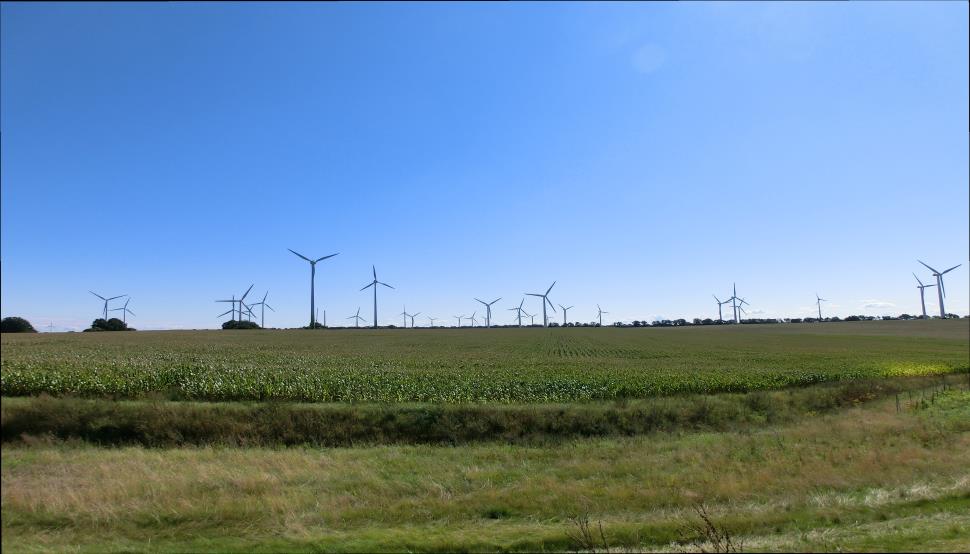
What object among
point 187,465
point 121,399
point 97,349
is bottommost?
point 187,465

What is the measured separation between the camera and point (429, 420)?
2452 cm

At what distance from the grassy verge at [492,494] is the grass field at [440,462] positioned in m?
0.08

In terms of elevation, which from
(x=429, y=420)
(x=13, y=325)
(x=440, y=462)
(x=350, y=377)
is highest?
(x=13, y=325)

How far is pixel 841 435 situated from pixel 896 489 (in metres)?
8.45

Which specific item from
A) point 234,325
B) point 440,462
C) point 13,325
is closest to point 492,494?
point 440,462

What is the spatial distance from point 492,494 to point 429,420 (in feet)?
31.4

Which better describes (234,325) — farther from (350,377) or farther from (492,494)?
(492,494)

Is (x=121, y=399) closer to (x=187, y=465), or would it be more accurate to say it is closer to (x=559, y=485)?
(x=187, y=465)

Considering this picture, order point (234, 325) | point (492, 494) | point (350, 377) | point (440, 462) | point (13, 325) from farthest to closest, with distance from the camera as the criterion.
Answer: point (234, 325), point (350, 377), point (440, 462), point (492, 494), point (13, 325)

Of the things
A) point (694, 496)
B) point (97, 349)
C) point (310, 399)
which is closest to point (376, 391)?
point (310, 399)

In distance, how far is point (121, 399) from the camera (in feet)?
49.0

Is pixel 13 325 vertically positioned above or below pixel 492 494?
above

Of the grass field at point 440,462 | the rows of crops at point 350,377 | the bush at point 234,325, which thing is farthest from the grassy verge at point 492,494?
the bush at point 234,325

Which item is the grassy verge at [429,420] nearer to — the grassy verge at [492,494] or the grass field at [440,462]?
the grass field at [440,462]
